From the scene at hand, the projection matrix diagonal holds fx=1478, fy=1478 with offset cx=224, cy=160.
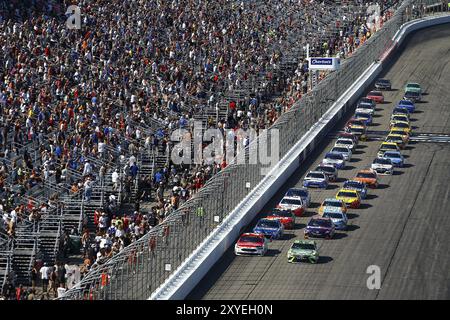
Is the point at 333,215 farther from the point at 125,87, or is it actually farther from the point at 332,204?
the point at 125,87

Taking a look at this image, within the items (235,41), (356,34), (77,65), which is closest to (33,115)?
(77,65)

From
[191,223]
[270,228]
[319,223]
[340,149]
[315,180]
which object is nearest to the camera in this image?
[191,223]

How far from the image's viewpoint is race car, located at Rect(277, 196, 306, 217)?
70312 mm

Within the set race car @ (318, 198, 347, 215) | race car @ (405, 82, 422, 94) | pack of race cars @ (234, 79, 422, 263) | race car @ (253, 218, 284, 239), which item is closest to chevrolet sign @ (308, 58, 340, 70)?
pack of race cars @ (234, 79, 422, 263)

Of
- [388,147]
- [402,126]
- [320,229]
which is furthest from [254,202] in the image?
[402,126]

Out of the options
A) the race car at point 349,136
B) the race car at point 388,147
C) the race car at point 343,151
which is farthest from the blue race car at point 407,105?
the race car at point 343,151

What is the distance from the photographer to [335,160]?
3206 inches

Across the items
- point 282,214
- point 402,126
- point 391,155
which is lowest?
point 282,214

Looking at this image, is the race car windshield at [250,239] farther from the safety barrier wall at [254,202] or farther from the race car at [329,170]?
the race car at [329,170]

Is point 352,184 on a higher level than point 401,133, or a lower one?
lower

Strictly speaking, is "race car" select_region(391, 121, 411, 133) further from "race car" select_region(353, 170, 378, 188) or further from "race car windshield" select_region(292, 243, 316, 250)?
"race car windshield" select_region(292, 243, 316, 250)

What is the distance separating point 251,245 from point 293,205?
8.14 m
